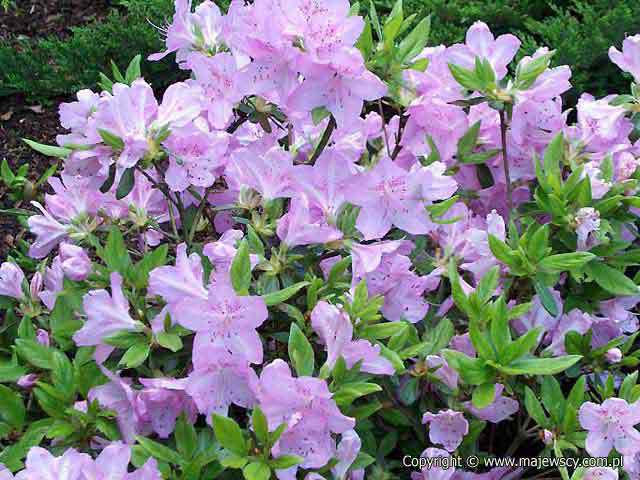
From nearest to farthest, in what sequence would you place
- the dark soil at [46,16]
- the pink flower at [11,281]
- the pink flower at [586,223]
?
the pink flower at [586,223]
the pink flower at [11,281]
the dark soil at [46,16]

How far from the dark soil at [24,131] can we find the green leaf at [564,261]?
245 cm

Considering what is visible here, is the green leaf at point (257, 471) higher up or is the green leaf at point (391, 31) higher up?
the green leaf at point (391, 31)

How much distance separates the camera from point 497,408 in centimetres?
148

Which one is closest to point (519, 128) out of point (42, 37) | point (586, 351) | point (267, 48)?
point (586, 351)

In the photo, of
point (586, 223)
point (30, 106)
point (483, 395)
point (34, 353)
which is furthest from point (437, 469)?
point (30, 106)

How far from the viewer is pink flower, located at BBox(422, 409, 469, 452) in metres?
1.47

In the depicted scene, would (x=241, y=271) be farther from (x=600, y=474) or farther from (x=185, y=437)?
(x=600, y=474)

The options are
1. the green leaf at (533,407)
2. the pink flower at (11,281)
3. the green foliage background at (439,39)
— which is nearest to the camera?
the green leaf at (533,407)

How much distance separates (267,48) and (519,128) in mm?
563

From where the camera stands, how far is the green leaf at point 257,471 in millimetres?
1227

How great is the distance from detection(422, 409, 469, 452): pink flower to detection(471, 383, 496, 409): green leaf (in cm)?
11

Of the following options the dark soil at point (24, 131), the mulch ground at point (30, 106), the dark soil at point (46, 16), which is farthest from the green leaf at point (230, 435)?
the dark soil at point (46, 16)

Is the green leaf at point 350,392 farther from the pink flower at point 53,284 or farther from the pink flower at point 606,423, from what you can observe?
the pink flower at point 53,284

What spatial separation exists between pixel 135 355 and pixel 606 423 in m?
0.77
